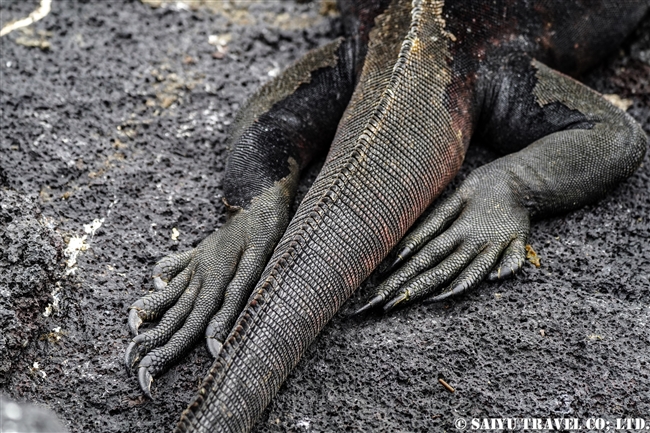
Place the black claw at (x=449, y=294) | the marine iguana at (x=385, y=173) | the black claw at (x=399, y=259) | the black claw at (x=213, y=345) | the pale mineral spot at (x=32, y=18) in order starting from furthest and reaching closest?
the pale mineral spot at (x=32, y=18) → the black claw at (x=399, y=259) → the black claw at (x=449, y=294) → the black claw at (x=213, y=345) → the marine iguana at (x=385, y=173)

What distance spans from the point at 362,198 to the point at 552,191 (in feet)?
3.77

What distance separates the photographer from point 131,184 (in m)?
4.25

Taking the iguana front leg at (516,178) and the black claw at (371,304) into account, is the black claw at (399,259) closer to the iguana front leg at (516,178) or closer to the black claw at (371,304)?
the iguana front leg at (516,178)

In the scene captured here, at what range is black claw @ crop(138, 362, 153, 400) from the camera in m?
3.30

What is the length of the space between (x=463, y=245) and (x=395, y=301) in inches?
19.9

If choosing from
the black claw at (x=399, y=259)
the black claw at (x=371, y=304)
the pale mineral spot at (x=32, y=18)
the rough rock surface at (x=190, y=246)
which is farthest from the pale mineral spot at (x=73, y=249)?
the pale mineral spot at (x=32, y=18)

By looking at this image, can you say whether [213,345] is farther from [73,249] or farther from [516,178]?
[516,178]

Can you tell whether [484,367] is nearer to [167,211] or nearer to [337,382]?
[337,382]

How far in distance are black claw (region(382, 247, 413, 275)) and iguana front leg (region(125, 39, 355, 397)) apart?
23.4 inches

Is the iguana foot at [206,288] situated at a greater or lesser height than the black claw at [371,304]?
lesser

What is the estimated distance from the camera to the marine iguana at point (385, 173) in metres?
3.29

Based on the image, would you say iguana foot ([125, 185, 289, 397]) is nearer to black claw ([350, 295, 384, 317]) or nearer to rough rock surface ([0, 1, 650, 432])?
rough rock surface ([0, 1, 650, 432])

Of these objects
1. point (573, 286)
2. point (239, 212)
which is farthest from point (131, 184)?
point (573, 286)

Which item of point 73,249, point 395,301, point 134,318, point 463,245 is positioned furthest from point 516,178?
point 73,249
